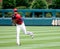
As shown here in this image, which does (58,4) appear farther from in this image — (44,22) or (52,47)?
(52,47)

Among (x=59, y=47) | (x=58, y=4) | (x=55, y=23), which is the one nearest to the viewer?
(x=59, y=47)

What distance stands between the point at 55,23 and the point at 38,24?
2123 millimetres

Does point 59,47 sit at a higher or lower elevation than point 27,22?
higher

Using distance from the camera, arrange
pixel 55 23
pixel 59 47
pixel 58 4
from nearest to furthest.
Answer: pixel 59 47, pixel 55 23, pixel 58 4

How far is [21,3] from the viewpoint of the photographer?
41688mm

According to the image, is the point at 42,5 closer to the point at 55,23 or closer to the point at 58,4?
the point at 58,4

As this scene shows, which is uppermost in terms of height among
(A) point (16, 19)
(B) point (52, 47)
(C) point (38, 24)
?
(A) point (16, 19)

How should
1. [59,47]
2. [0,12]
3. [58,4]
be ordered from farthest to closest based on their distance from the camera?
[58,4], [0,12], [59,47]

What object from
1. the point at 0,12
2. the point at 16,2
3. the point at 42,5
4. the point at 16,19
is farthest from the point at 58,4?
the point at 16,19

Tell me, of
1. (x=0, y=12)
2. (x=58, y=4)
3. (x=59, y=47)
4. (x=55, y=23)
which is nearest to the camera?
(x=59, y=47)

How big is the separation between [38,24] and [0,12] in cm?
615

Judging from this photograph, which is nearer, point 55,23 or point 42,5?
point 55,23

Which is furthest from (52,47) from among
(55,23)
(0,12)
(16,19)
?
(0,12)

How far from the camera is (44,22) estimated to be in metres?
32.3
